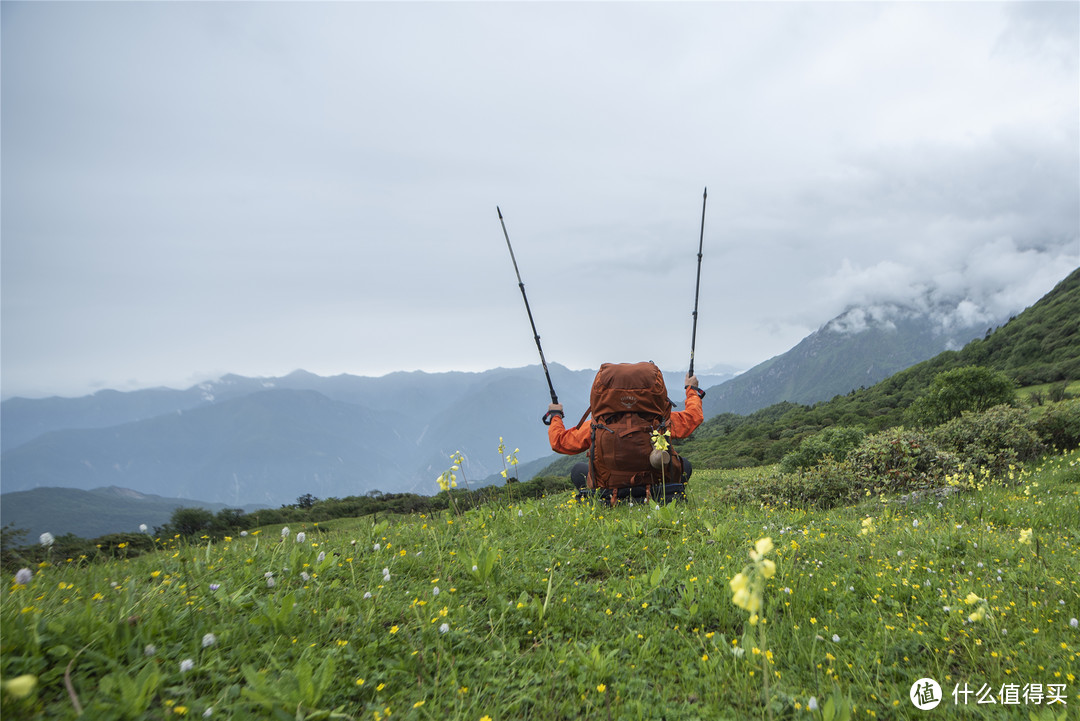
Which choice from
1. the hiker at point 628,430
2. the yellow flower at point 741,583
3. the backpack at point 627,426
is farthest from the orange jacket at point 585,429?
the yellow flower at point 741,583

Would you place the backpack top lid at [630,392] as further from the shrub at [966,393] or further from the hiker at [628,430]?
the shrub at [966,393]

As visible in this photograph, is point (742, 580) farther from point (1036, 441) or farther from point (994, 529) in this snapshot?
point (1036, 441)

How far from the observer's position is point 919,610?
4.09m

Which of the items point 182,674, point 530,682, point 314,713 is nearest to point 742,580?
point 530,682

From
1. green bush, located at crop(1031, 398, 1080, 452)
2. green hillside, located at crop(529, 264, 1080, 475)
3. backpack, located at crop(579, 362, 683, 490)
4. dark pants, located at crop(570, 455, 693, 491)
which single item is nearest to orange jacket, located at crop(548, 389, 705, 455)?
backpack, located at crop(579, 362, 683, 490)

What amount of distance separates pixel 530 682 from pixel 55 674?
9.25ft

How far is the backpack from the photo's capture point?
788 centimetres

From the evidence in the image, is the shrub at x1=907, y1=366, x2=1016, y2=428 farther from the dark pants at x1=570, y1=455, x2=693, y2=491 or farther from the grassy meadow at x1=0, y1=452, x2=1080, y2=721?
the grassy meadow at x1=0, y1=452, x2=1080, y2=721

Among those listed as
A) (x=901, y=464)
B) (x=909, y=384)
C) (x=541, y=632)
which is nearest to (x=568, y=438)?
(x=541, y=632)

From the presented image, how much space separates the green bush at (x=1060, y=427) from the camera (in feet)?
50.6

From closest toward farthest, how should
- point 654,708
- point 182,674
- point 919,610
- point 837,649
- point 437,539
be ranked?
point 182,674 < point 654,708 < point 837,649 < point 919,610 < point 437,539

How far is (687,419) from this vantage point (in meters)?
8.09

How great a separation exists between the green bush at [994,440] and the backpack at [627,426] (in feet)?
33.9

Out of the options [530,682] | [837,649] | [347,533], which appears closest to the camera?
[530,682]
